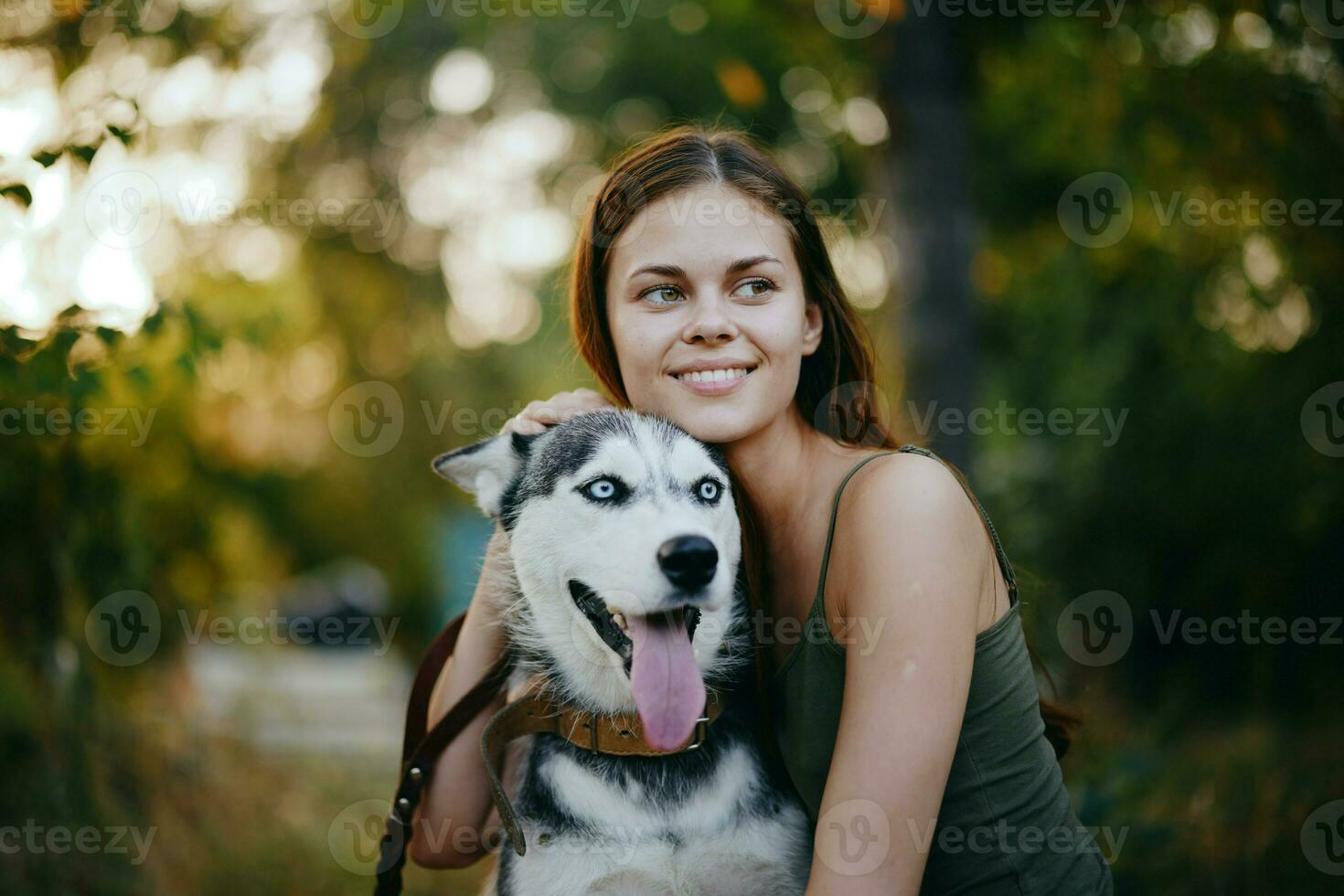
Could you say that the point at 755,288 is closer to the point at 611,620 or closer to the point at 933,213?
the point at 611,620

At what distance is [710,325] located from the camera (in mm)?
2492

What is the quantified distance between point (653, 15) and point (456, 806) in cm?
603

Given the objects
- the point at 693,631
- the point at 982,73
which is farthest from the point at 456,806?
the point at 982,73

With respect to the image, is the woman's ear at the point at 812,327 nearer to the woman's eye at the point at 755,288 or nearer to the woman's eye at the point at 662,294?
the woman's eye at the point at 755,288

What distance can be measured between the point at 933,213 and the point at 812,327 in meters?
3.30

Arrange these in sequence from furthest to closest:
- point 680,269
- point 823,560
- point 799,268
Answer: point 799,268
point 680,269
point 823,560

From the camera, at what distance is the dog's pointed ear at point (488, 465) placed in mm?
2910

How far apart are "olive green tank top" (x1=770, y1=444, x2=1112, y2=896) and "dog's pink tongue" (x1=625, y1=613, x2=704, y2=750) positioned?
11.8 inches

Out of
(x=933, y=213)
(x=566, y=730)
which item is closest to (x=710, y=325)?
(x=566, y=730)

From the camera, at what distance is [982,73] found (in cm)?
620

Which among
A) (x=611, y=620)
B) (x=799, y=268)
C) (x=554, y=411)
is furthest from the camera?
(x=554, y=411)

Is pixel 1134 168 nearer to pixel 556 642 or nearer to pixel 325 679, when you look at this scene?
pixel 556 642

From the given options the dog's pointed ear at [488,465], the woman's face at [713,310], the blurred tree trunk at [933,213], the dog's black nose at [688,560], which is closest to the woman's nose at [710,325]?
the woman's face at [713,310]

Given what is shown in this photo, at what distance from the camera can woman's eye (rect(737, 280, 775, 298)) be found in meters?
2.59
